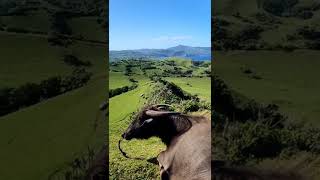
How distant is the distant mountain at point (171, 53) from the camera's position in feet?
17.3

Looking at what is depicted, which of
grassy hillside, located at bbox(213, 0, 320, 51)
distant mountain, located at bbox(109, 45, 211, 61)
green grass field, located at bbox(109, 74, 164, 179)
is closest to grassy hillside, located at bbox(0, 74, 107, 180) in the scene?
green grass field, located at bbox(109, 74, 164, 179)

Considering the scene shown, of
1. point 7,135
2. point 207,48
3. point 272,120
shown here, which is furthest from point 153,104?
point 7,135

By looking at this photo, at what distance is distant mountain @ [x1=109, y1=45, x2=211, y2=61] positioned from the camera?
207 inches

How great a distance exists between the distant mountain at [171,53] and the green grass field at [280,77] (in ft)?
1.28

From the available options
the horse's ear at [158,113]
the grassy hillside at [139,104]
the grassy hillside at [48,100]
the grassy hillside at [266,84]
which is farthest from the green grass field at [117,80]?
the grassy hillside at [266,84]

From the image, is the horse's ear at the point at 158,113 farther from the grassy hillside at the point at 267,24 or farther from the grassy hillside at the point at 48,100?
the grassy hillside at the point at 267,24

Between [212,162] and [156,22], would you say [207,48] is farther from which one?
[212,162]

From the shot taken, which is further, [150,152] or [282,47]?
[150,152]

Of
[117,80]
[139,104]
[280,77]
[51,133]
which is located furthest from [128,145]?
[280,77]

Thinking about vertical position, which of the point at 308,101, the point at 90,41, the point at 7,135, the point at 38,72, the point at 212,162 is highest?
the point at 90,41

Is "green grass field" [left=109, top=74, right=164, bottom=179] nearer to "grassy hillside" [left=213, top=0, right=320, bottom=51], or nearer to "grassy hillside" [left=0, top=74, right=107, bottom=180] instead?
"grassy hillside" [left=0, top=74, right=107, bottom=180]

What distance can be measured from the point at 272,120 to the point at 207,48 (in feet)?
3.67

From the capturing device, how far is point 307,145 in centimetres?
465

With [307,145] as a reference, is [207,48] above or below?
above
